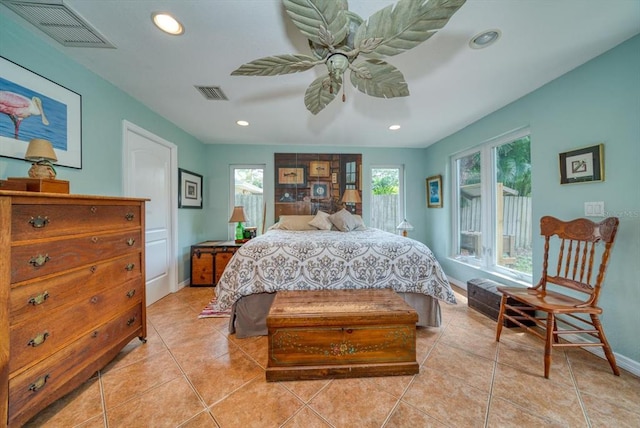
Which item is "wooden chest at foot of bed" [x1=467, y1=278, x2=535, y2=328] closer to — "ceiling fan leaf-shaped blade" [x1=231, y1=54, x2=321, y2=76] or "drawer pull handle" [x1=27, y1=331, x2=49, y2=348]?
"ceiling fan leaf-shaped blade" [x1=231, y1=54, x2=321, y2=76]

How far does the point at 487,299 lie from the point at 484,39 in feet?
7.95

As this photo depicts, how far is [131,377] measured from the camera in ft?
5.17

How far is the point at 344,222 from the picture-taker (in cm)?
348

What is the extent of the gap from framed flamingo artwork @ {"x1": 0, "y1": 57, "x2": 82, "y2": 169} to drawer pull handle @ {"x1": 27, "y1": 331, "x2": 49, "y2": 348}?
117cm

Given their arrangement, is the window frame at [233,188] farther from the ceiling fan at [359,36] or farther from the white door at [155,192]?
the ceiling fan at [359,36]

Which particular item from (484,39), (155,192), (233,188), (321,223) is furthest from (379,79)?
(233,188)

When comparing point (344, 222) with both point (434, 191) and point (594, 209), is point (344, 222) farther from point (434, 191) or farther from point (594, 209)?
point (594, 209)

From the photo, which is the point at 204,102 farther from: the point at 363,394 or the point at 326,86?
the point at 363,394

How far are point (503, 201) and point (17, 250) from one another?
414 cm

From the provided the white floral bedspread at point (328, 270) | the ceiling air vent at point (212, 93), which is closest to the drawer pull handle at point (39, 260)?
the white floral bedspread at point (328, 270)

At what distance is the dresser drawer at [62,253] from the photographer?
3.56ft

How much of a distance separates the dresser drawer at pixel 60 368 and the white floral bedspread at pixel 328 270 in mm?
707

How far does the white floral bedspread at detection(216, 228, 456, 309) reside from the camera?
2.01m

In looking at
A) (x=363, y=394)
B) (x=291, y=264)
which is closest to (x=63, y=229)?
(x=291, y=264)
